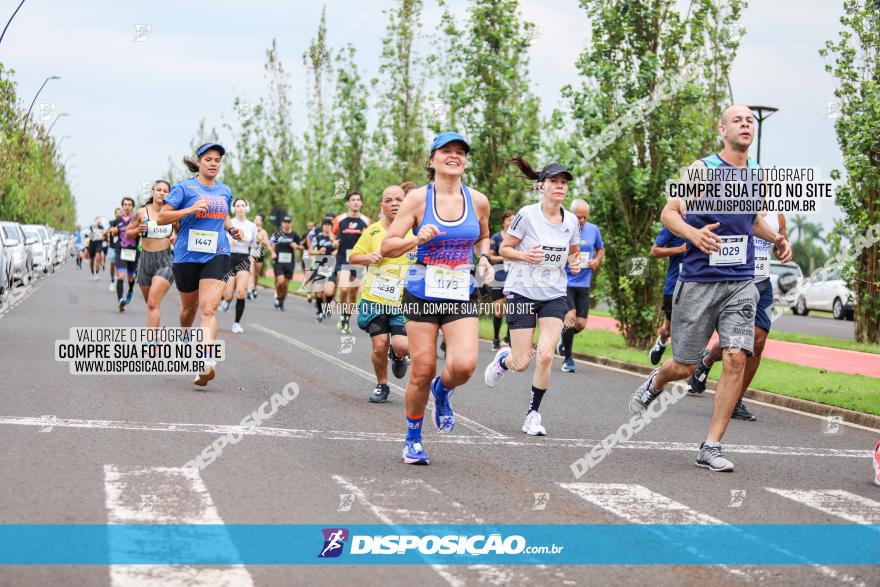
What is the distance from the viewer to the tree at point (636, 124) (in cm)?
1864

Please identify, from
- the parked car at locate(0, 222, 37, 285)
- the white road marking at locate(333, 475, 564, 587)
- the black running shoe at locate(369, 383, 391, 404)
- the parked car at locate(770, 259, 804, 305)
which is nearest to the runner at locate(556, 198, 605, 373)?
the black running shoe at locate(369, 383, 391, 404)

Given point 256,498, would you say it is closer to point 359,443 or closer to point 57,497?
point 57,497

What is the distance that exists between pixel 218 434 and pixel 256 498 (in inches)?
89.5

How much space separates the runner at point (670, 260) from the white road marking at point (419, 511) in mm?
5920

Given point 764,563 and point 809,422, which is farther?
point 809,422

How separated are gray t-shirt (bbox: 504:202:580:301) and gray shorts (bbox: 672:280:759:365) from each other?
1565 mm

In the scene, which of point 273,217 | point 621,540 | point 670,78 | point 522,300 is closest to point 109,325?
point 670,78

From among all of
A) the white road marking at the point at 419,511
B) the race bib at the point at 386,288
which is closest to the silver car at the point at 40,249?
the race bib at the point at 386,288

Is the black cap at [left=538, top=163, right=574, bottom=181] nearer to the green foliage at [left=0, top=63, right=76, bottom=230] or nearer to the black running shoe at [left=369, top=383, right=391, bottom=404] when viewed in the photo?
the black running shoe at [left=369, top=383, right=391, bottom=404]

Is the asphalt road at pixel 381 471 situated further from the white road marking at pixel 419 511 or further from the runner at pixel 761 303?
the runner at pixel 761 303

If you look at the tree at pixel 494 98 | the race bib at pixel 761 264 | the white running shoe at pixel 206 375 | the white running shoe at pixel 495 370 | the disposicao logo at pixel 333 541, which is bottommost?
the disposicao logo at pixel 333 541

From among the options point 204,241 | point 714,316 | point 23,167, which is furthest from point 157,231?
point 23,167

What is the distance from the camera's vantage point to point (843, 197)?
20.0m

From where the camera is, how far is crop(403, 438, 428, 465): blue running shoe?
7.84 meters
